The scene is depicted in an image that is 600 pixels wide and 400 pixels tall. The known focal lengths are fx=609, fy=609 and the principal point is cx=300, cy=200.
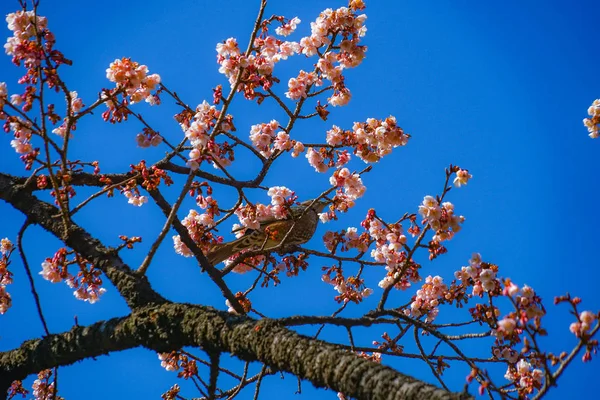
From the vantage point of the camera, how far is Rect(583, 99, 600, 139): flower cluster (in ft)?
18.8

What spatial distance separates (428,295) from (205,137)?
2917 mm

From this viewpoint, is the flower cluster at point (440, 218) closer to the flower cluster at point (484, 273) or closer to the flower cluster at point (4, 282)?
the flower cluster at point (484, 273)

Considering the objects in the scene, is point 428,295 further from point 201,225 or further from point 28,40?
point 28,40

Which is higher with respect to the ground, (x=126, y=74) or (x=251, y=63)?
(x=251, y=63)

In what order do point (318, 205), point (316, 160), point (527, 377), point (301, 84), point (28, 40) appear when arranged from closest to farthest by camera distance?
point (28, 40)
point (527, 377)
point (301, 84)
point (316, 160)
point (318, 205)

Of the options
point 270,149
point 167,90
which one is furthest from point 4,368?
point 270,149

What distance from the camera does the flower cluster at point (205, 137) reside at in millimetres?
4801

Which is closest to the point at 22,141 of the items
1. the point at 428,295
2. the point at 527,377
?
the point at 428,295

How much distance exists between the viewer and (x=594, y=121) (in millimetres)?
5727

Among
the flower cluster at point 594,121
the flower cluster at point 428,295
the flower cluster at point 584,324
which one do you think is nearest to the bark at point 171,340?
the flower cluster at point 584,324

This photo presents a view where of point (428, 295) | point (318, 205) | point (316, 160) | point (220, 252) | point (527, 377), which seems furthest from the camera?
point (318, 205)

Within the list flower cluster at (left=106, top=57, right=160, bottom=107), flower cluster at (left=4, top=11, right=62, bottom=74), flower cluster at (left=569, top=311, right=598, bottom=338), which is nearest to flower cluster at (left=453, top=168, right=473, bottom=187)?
flower cluster at (left=569, top=311, right=598, bottom=338)

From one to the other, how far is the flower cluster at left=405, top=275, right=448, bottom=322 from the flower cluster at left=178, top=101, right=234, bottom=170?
2.43 m

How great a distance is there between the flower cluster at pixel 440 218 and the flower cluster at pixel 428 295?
1285 mm
